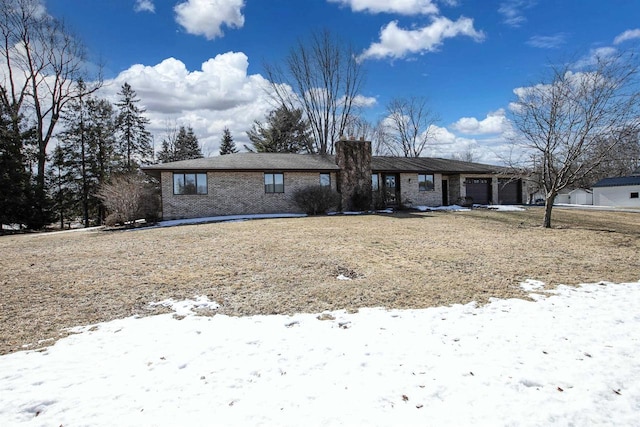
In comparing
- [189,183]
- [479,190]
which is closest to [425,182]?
[479,190]

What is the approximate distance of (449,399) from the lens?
293cm

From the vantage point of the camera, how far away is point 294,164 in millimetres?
21359

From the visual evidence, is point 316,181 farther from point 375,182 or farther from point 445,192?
point 445,192

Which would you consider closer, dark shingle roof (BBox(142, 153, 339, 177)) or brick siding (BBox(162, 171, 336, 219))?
brick siding (BBox(162, 171, 336, 219))

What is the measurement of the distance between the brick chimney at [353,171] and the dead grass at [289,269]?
8.85 m

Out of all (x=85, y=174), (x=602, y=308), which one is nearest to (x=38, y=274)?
(x=602, y=308)

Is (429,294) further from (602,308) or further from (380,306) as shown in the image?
(602,308)

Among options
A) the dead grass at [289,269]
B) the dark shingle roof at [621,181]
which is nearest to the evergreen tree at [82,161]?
the dead grass at [289,269]

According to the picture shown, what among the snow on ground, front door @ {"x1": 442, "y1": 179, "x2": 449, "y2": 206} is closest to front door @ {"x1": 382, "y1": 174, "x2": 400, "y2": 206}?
front door @ {"x1": 442, "y1": 179, "x2": 449, "y2": 206}

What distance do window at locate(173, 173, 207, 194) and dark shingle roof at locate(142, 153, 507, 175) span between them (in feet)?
1.58

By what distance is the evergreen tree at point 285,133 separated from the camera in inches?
1357

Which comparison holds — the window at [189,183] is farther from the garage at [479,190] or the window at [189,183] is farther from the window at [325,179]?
the garage at [479,190]

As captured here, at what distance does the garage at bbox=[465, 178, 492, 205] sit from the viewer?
26.1 metres

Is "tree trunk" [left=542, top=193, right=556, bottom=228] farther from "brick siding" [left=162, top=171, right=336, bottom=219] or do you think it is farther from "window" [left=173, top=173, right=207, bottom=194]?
"window" [left=173, top=173, right=207, bottom=194]
